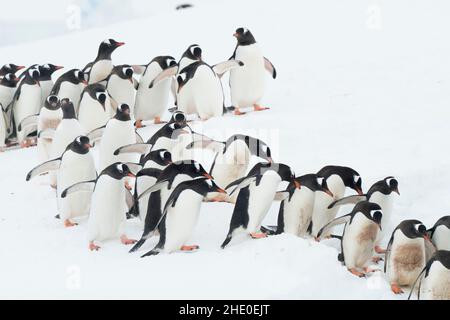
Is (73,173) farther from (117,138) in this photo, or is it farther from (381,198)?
(381,198)

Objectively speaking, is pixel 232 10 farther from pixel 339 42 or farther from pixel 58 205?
pixel 58 205

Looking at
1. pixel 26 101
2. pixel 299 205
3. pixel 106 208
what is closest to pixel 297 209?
pixel 299 205

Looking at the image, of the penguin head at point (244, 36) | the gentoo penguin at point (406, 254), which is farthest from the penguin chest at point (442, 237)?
the penguin head at point (244, 36)

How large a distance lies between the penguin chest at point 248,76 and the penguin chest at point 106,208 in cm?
260

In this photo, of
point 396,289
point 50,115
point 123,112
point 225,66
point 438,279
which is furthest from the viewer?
point 225,66

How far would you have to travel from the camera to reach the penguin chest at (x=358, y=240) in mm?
4738

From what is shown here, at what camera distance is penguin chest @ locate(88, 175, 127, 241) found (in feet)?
16.4

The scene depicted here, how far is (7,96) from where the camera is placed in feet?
25.7

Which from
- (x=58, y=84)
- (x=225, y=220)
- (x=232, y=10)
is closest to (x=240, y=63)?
(x=58, y=84)

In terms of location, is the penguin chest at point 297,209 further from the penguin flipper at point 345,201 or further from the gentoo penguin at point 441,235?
the gentoo penguin at point 441,235

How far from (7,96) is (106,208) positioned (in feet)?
10.7

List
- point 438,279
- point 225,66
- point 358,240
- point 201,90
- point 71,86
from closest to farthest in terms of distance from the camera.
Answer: point 438,279 < point 358,240 < point 201,90 < point 225,66 < point 71,86

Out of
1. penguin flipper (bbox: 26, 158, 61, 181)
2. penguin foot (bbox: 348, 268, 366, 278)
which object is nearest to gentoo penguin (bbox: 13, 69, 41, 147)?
penguin flipper (bbox: 26, 158, 61, 181)

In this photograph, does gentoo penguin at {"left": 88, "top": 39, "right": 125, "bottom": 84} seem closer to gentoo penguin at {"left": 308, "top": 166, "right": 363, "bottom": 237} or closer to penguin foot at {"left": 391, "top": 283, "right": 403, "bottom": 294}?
gentoo penguin at {"left": 308, "top": 166, "right": 363, "bottom": 237}
